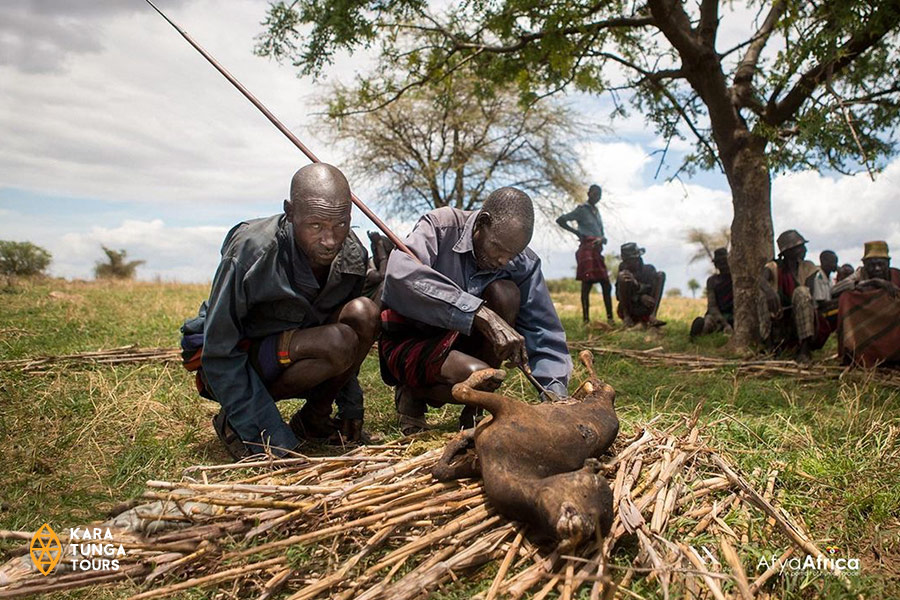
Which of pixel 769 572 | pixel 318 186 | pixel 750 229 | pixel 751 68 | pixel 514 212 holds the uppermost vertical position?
pixel 751 68

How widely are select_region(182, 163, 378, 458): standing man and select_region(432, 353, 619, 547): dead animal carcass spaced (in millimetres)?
917

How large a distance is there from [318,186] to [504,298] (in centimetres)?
107

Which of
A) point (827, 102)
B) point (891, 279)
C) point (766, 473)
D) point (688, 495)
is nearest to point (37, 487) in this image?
point (688, 495)

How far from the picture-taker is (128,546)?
2.06 meters

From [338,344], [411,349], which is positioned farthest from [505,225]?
[338,344]

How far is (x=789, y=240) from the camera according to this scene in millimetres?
7012

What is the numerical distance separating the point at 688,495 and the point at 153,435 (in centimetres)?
277

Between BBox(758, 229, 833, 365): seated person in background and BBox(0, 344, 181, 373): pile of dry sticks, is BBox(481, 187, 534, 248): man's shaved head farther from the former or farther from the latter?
BBox(758, 229, 833, 365): seated person in background

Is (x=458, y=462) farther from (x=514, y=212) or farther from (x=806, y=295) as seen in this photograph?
(x=806, y=295)

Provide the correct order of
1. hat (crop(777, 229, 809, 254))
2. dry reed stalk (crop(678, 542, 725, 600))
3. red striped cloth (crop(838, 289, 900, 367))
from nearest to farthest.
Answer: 1. dry reed stalk (crop(678, 542, 725, 600))
2. red striped cloth (crop(838, 289, 900, 367))
3. hat (crop(777, 229, 809, 254))

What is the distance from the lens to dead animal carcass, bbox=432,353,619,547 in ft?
6.20

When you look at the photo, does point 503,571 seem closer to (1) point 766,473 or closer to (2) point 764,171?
(1) point 766,473

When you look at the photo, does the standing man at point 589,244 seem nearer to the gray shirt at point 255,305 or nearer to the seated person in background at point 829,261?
the seated person in background at point 829,261

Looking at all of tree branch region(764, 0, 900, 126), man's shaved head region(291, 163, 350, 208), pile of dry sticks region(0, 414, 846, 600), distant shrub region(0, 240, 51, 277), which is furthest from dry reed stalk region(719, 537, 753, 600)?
distant shrub region(0, 240, 51, 277)
